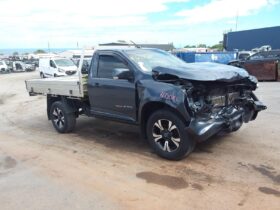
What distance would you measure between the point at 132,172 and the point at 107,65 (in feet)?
7.72

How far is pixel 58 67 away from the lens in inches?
986

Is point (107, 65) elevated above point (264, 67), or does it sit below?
above

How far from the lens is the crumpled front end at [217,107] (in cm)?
520

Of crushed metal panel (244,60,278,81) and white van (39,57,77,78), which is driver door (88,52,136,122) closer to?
crushed metal panel (244,60,278,81)

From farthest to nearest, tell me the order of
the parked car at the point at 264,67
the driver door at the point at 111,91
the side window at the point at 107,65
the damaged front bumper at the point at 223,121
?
1. the parked car at the point at 264,67
2. the side window at the point at 107,65
3. the driver door at the point at 111,91
4. the damaged front bumper at the point at 223,121

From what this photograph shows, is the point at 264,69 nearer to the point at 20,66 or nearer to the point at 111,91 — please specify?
the point at 111,91

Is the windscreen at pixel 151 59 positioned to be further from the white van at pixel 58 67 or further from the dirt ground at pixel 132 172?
the white van at pixel 58 67

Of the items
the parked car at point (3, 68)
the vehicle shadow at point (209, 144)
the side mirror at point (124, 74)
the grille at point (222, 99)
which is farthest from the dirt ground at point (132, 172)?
the parked car at point (3, 68)

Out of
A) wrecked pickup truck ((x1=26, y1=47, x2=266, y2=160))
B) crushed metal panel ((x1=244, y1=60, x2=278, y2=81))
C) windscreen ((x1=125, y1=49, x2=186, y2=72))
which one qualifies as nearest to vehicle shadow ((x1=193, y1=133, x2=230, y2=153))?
wrecked pickup truck ((x1=26, y1=47, x2=266, y2=160))

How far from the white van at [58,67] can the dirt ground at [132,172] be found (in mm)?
17176

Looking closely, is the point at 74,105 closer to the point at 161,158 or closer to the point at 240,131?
the point at 161,158

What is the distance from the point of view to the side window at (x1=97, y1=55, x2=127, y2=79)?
647 cm

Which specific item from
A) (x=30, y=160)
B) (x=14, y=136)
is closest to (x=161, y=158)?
(x=30, y=160)

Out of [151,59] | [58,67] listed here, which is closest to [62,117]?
[151,59]
